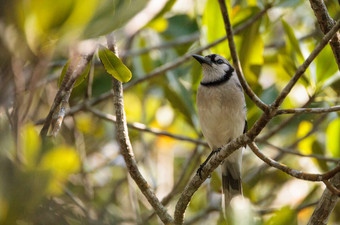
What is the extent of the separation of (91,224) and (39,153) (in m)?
0.40

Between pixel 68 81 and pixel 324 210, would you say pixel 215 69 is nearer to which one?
pixel 324 210

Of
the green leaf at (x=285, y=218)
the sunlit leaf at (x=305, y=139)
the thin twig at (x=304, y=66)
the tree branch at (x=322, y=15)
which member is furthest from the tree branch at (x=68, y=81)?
the sunlit leaf at (x=305, y=139)

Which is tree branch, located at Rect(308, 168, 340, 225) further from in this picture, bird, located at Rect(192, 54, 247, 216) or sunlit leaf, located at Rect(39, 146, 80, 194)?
sunlit leaf, located at Rect(39, 146, 80, 194)

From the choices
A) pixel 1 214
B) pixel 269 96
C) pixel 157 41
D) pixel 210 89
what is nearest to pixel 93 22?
pixel 1 214

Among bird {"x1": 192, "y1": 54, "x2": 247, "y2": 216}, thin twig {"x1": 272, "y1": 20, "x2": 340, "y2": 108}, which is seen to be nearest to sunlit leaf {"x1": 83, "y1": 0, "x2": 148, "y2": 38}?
thin twig {"x1": 272, "y1": 20, "x2": 340, "y2": 108}

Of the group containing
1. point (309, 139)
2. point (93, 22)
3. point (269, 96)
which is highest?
point (269, 96)

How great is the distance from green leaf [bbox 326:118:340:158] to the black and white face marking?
1.08 meters

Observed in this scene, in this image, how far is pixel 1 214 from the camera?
68.4 inches

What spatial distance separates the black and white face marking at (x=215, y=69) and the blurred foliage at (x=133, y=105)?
0.37 ft

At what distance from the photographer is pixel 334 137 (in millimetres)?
4391

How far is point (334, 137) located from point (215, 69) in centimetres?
125

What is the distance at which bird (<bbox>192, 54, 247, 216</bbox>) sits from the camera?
4664mm

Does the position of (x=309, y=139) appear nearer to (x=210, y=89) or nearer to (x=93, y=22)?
(x=210, y=89)

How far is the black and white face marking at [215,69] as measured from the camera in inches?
190
